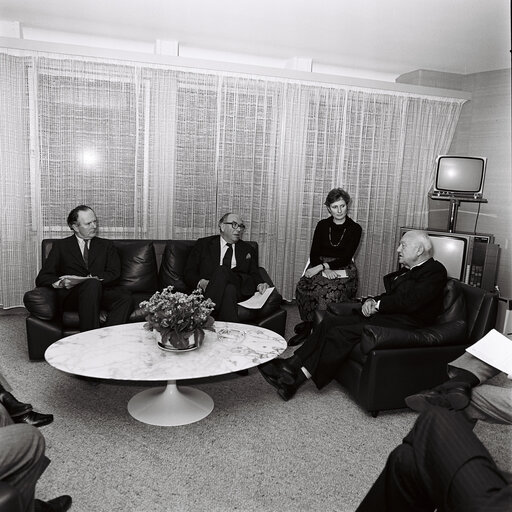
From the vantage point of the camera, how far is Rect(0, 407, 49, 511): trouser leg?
Answer: 1468 mm

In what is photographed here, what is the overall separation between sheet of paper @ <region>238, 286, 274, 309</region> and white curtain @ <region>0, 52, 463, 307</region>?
1.48 metres

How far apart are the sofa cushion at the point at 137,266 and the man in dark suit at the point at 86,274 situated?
0.16 metres

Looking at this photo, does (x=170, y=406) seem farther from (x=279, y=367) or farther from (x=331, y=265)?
(x=331, y=265)

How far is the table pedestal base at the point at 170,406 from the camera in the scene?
277cm

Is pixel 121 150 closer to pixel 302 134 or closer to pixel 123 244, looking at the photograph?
pixel 123 244

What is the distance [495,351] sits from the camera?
235 centimetres

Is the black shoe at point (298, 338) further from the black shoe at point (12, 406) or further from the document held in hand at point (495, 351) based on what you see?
the black shoe at point (12, 406)

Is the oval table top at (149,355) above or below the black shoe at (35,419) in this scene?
above

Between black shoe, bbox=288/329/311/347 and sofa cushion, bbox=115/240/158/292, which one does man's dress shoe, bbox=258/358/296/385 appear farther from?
sofa cushion, bbox=115/240/158/292

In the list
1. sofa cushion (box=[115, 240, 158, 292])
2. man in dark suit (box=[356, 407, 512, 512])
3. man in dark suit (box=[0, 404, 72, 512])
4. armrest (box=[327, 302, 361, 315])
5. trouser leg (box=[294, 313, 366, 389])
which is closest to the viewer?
man in dark suit (box=[356, 407, 512, 512])

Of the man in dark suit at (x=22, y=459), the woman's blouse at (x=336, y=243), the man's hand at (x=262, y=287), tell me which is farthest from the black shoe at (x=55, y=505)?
the woman's blouse at (x=336, y=243)

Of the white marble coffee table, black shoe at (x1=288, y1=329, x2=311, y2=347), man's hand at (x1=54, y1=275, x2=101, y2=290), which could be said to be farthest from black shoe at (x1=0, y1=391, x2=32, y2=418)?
black shoe at (x1=288, y1=329, x2=311, y2=347)

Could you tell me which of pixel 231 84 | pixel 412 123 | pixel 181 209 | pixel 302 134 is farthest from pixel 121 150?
pixel 412 123

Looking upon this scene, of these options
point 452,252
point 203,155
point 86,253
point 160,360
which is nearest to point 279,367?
point 160,360
